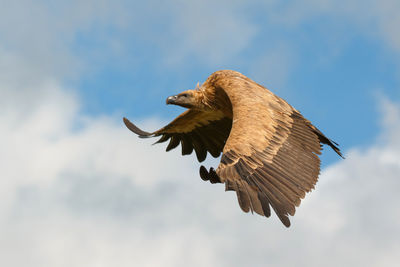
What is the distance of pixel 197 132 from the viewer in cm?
1392

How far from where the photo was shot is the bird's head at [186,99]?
42.5ft

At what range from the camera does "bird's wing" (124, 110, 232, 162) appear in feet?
44.3

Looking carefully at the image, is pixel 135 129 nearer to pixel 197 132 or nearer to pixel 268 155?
pixel 197 132

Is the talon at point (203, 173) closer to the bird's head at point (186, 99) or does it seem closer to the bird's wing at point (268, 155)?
the bird's wing at point (268, 155)

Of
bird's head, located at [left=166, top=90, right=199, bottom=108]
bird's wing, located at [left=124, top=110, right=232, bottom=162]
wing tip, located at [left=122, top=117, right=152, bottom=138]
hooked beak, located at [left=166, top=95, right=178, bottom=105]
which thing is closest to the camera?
bird's head, located at [left=166, top=90, right=199, bottom=108]

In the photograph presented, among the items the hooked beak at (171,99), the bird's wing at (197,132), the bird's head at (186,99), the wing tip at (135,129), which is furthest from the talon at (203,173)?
the wing tip at (135,129)

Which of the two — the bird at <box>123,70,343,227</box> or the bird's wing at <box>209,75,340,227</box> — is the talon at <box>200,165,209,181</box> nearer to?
the bird at <box>123,70,343,227</box>

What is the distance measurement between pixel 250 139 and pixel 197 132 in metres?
4.20

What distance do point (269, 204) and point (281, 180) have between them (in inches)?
23.4

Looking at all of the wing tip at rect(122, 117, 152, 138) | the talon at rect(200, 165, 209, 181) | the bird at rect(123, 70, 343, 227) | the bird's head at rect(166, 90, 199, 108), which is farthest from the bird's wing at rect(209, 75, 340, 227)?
the wing tip at rect(122, 117, 152, 138)

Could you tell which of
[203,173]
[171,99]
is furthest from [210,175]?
[171,99]

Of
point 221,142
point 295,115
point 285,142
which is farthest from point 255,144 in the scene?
point 221,142

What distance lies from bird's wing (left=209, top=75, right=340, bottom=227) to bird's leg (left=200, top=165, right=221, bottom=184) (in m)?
0.09

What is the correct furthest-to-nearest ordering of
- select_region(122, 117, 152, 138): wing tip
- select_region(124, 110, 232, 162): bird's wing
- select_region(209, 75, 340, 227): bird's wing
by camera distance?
select_region(122, 117, 152, 138): wing tip → select_region(124, 110, 232, 162): bird's wing → select_region(209, 75, 340, 227): bird's wing
